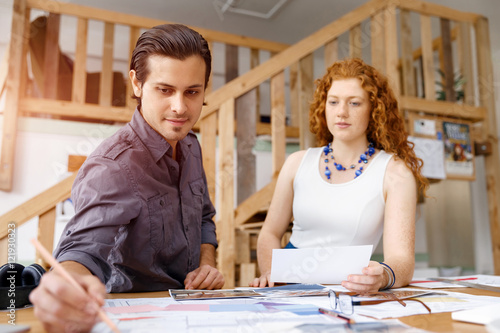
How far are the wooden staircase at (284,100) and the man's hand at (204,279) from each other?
3.41ft

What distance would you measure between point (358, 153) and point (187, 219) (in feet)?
2.18

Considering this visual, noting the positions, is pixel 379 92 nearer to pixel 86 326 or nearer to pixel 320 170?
pixel 320 170

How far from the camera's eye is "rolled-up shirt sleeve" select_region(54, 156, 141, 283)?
749 millimetres

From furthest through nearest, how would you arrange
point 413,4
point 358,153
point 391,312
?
point 413,4, point 358,153, point 391,312

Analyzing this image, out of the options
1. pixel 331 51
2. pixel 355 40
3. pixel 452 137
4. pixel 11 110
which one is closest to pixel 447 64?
pixel 452 137

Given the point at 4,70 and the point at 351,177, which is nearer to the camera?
the point at 351,177

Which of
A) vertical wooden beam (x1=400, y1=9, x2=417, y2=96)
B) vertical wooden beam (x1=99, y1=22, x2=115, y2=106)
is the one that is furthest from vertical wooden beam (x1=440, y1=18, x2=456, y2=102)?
vertical wooden beam (x1=99, y1=22, x2=115, y2=106)

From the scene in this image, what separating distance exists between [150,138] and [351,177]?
72 cm

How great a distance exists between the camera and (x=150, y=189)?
97 centimetres

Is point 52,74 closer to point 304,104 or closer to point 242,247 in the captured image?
point 304,104

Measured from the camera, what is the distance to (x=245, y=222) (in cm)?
261

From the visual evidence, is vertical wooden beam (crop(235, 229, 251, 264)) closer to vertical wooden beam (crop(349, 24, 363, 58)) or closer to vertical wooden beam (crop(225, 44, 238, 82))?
vertical wooden beam (crop(349, 24, 363, 58))

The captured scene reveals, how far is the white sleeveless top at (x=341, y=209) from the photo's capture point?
1314 mm

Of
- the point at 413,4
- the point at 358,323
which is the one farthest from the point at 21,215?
the point at 413,4
